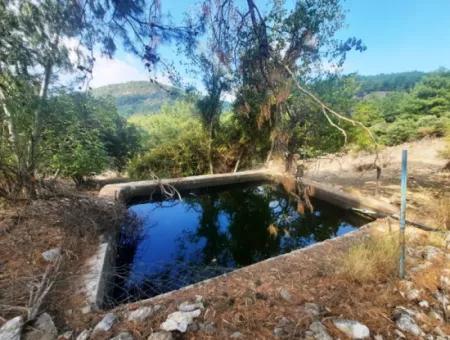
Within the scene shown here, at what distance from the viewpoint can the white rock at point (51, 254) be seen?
250 centimetres

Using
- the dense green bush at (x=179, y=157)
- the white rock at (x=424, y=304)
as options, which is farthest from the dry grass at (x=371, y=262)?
the dense green bush at (x=179, y=157)

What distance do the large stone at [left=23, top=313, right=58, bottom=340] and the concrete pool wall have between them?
0.29 metres

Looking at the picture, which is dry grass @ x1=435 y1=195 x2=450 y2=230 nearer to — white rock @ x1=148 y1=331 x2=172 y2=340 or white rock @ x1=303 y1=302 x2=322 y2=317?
white rock @ x1=303 y1=302 x2=322 y2=317

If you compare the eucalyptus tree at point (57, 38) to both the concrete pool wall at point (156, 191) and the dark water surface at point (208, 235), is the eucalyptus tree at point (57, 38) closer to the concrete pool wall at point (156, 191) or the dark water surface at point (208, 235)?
the concrete pool wall at point (156, 191)

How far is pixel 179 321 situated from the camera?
1.80 m

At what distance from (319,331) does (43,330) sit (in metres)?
1.71

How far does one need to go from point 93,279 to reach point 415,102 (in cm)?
1874

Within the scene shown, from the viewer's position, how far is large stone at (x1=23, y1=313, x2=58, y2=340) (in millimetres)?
1652

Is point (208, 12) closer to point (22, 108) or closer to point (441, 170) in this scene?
point (22, 108)

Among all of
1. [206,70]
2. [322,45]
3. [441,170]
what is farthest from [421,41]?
[206,70]

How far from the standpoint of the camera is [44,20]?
2.81m

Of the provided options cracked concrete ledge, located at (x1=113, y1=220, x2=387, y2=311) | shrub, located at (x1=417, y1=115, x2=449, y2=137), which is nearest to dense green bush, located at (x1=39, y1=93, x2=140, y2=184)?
cracked concrete ledge, located at (x1=113, y1=220, x2=387, y2=311)

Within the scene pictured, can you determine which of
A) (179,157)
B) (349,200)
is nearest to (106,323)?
(349,200)

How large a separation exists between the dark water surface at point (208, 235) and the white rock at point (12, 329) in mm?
780
